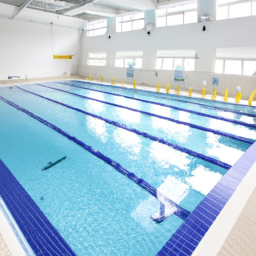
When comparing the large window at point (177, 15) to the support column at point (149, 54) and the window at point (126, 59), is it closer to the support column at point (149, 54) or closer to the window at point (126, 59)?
the support column at point (149, 54)

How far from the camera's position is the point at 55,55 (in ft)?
48.0

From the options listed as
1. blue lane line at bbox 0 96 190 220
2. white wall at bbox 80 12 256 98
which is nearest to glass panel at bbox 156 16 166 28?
white wall at bbox 80 12 256 98

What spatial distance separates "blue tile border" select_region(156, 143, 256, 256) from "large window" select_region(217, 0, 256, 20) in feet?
26.7

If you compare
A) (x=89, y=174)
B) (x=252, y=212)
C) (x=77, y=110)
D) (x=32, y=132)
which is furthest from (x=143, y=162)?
(x=77, y=110)

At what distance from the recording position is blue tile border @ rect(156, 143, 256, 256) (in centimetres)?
148

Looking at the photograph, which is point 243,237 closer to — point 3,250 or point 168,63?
point 3,250

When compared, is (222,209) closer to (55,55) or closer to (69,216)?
(69,216)

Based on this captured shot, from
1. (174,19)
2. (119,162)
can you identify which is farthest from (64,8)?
(119,162)

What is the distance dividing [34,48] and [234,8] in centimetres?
1149

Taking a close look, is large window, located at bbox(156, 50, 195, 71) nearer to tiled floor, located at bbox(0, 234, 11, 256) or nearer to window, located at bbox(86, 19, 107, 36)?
window, located at bbox(86, 19, 107, 36)

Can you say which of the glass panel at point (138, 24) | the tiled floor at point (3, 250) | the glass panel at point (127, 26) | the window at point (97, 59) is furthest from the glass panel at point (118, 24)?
the tiled floor at point (3, 250)

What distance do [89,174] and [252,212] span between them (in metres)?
1.90

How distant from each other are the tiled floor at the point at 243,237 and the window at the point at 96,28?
47.8 ft

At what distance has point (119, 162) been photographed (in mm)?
3162
